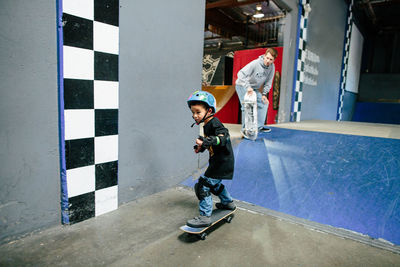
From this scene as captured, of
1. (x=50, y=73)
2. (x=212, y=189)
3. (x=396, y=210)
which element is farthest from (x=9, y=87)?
(x=396, y=210)

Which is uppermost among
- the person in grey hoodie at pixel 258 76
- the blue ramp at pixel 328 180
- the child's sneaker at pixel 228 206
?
the person in grey hoodie at pixel 258 76

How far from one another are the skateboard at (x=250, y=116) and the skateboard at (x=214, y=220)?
4.09 feet

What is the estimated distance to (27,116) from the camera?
1073 mm

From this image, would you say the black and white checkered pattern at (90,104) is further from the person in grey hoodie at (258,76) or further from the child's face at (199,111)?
the person in grey hoodie at (258,76)

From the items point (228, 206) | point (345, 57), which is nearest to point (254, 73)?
point (228, 206)

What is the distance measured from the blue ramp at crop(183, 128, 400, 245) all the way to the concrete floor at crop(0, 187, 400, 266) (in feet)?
0.64

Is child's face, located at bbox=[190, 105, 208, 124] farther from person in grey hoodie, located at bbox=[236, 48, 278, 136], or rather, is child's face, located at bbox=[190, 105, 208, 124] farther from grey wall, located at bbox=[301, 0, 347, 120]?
grey wall, located at bbox=[301, 0, 347, 120]

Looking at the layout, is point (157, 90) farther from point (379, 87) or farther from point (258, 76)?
point (379, 87)

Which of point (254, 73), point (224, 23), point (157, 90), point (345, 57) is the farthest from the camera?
point (224, 23)

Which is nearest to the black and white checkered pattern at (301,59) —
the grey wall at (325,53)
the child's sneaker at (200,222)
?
the grey wall at (325,53)

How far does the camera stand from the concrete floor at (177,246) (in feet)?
3.23

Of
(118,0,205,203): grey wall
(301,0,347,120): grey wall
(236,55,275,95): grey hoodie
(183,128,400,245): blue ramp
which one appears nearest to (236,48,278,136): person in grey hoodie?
(236,55,275,95): grey hoodie

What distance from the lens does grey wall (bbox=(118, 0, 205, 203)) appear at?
1.46 meters

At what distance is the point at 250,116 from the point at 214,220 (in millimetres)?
1558
